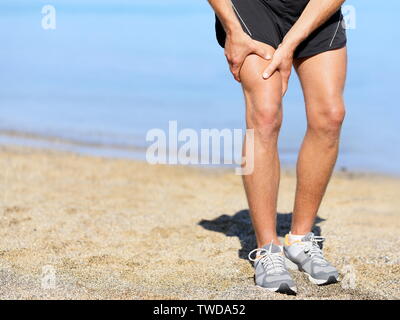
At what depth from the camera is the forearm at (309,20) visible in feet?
11.2

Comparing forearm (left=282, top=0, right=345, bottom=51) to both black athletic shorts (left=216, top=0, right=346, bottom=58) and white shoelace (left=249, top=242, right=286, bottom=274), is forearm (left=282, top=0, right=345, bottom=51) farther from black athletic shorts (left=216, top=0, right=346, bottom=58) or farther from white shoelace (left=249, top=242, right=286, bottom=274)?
white shoelace (left=249, top=242, right=286, bottom=274)

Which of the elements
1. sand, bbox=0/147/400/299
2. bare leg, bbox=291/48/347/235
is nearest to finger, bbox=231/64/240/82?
bare leg, bbox=291/48/347/235

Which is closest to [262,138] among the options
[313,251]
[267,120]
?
[267,120]

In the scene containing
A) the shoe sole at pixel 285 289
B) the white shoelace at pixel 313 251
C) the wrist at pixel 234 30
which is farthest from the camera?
the white shoelace at pixel 313 251

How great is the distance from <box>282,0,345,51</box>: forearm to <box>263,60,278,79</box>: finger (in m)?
0.13

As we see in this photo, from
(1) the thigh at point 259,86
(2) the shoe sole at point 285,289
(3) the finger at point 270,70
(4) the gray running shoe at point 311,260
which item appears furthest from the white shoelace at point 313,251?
(3) the finger at point 270,70

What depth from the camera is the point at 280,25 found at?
3.54 meters

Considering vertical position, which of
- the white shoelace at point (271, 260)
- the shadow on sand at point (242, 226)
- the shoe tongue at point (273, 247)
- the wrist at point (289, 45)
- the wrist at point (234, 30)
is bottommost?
the shadow on sand at point (242, 226)

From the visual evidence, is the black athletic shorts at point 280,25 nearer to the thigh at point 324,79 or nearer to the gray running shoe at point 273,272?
the thigh at point 324,79

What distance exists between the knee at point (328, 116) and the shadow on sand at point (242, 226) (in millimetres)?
889

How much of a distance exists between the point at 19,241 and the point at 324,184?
5.78ft

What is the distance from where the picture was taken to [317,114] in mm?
3541

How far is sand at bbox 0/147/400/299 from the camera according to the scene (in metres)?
3.36
